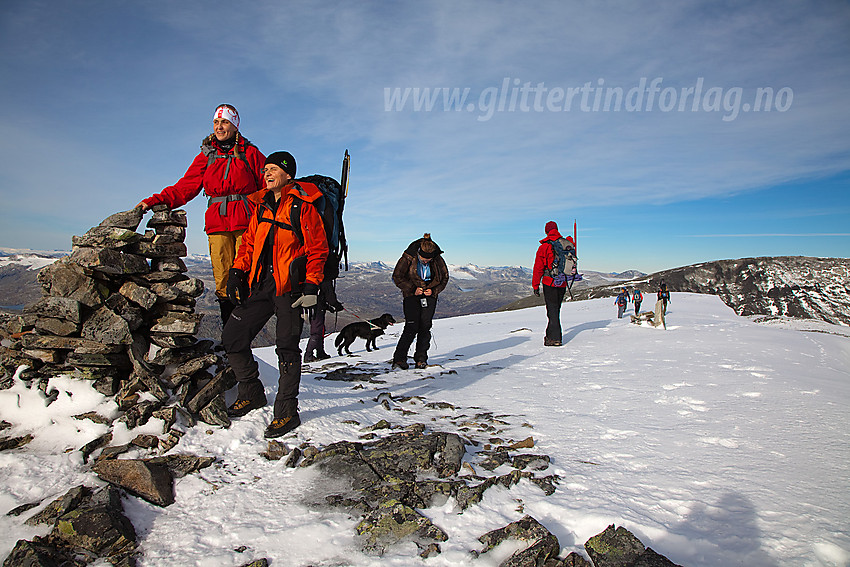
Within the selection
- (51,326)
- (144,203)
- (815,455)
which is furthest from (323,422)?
(815,455)

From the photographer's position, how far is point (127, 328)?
14.7 feet

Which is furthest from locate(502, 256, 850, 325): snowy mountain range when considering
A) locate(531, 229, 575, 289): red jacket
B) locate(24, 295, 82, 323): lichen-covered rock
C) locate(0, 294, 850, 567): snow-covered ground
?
locate(24, 295, 82, 323): lichen-covered rock

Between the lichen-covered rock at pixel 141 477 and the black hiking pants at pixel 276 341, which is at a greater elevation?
the black hiking pants at pixel 276 341

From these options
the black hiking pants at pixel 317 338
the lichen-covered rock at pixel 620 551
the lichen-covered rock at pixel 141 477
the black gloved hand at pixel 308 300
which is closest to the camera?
the lichen-covered rock at pixel 620 551

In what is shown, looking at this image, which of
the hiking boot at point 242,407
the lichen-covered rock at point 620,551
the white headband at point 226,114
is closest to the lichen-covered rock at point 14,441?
the hiking boot at point 242,407

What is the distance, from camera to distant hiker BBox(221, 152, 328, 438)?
15.0 ft

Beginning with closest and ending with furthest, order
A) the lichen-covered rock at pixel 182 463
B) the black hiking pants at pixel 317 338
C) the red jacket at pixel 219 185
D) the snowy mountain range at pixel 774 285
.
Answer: the lichen-covered rock at pixel 182 463, the red jacket at pixel 219 185, the black hiking pants at pixel 317 338, the snowy mountain range at pixel 774 285

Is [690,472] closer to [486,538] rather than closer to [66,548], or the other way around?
[486,538]

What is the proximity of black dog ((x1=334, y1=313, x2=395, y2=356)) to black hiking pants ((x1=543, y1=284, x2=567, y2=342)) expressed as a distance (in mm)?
4908

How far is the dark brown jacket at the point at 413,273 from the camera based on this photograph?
29.2ft

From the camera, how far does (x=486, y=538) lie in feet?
9.30

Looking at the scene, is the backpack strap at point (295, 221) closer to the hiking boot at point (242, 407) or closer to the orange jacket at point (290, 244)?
the orange jacket at point (290, 244)

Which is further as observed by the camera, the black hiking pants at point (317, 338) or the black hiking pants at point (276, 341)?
the black hiking pants at point (317, 338)

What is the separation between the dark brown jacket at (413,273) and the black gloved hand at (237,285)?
4.37 m
